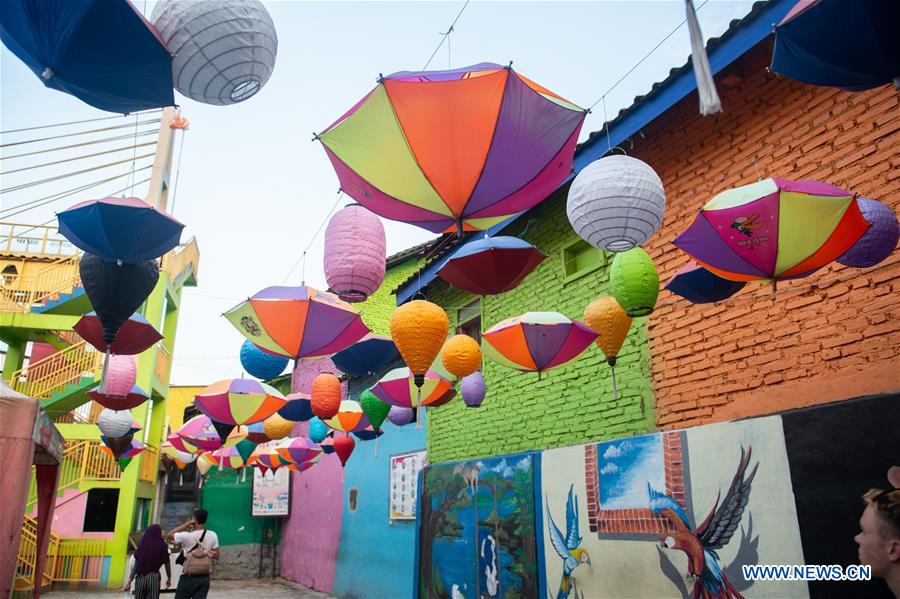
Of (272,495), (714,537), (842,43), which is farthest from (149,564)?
(272,495)

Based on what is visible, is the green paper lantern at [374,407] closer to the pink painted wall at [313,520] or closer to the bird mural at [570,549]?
the bird mural at [570,549]

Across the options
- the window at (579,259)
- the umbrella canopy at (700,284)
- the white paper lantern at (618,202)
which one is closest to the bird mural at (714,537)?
the umbrella canopy at (700,284)

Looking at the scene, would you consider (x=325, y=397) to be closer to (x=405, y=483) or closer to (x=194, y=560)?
(x=194, y=560)

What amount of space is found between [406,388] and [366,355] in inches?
28.1

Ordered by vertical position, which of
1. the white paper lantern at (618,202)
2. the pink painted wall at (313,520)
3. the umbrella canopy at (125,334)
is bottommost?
the pink painted wall at (313,520)

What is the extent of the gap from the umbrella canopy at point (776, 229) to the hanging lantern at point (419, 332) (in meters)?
2.34

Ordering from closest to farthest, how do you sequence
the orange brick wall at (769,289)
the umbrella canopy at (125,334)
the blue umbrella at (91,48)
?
the blue umbrella at (91,48) < the orange brick wall at (769,289) < the umbrella canopy at (125,334)

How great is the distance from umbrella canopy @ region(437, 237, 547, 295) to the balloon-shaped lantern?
3.67 metres

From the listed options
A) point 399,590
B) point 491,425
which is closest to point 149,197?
point 491,425

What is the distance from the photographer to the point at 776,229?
357 cm

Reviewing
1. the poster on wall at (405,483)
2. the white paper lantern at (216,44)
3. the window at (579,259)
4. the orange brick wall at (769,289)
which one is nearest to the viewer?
the white paper lantern at (216,44)

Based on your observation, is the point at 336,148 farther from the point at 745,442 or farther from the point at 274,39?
the point at 745,442

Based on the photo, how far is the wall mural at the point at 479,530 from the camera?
7.18 m

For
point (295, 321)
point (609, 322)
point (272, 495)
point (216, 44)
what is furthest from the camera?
point (272, 495)
